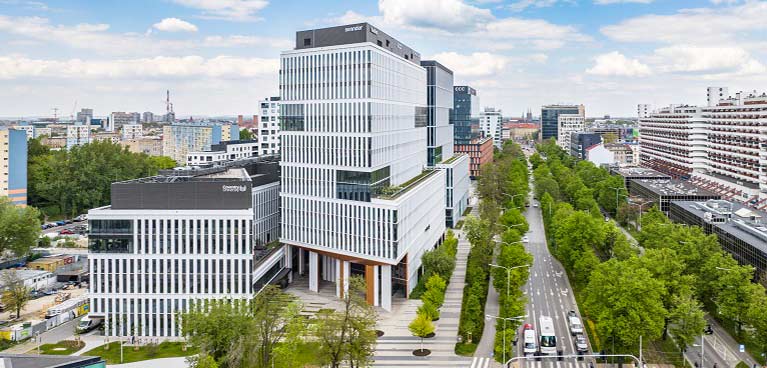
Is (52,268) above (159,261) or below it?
below

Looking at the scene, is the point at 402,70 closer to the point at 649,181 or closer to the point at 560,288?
the point at 560,288

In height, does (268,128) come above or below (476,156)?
above

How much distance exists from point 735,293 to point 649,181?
276ft

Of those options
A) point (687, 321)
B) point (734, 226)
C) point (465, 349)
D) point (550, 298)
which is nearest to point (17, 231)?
point (465, 349)

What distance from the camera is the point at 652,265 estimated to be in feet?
202

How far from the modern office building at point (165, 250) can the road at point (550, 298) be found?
32902 millimetres

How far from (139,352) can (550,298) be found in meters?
50.4

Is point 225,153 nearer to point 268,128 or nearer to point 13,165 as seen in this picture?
point 268,128

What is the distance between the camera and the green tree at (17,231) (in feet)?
305

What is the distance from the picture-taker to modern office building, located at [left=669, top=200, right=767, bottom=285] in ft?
226

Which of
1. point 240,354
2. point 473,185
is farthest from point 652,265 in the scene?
point 473,185

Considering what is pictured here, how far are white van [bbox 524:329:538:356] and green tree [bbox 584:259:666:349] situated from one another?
6559 mm

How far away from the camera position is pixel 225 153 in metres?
164

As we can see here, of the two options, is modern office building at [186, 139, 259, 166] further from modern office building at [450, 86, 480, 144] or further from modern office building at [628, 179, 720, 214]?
modern office building at [628, 179, 720, 214]
